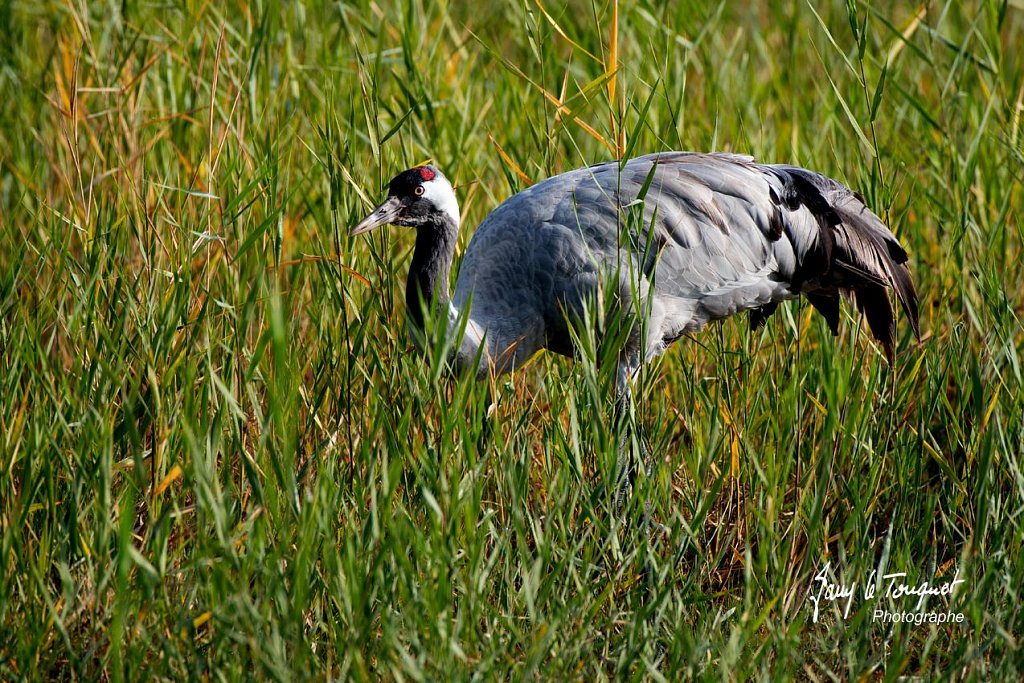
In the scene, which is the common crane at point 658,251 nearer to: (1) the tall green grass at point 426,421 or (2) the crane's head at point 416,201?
(2) the crane's head at point 416,201

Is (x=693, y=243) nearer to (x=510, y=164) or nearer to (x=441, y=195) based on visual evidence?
(x=510, y=164)

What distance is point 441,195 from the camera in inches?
144

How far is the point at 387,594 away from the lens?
8.47 feet

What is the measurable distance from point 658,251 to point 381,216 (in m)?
0.87

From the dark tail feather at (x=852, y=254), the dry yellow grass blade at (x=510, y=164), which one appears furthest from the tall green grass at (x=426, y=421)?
the dark tail feather at (x=852, y=254)

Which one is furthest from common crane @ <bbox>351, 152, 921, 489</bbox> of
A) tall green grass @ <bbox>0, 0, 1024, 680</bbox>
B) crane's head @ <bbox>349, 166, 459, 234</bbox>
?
tall green grass @ <bbox>0, 0, 1024, 680</bbox>

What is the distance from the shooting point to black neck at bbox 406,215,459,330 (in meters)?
3.66

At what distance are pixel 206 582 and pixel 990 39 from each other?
10.6 feet

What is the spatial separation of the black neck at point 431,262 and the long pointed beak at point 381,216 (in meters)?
0.14

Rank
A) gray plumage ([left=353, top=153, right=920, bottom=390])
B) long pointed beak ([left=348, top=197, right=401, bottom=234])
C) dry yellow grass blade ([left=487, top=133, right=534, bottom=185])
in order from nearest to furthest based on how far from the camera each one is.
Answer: long pointed beak ([left=348, top=197, right=401, bottom=234]) < dry yellow grass blade ([left=487, top=133, right=534, bottom=185]) < gray plumage ([left=353, top=153, right=920, bottom=390])

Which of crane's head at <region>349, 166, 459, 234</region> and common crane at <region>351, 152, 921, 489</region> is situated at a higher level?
crane's head at <region>349, 166, 459, 234</region>

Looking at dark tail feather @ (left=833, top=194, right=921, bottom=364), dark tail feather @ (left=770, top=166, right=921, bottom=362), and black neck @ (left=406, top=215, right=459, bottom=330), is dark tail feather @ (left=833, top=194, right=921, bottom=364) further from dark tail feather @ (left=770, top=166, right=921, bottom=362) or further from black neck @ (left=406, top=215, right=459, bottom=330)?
black neck @ (left=406, top=215, right=459, bottom=330)

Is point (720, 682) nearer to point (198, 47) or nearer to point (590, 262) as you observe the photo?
point (590, 262)

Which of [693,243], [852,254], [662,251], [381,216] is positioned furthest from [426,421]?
[852,254]
